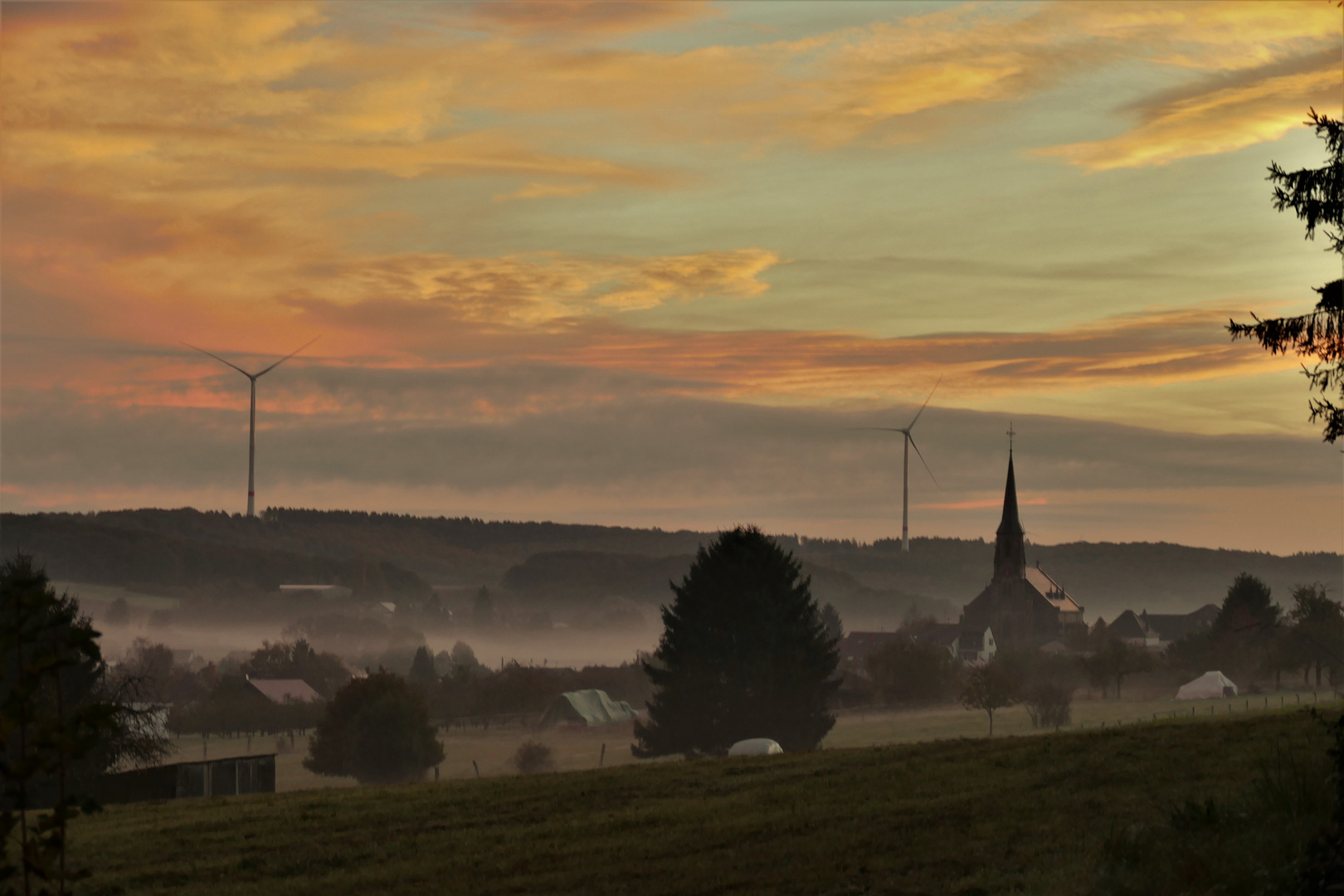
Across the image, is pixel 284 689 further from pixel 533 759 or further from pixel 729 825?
pixel 729 825

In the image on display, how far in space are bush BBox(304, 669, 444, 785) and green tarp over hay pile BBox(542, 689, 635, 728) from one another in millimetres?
43133

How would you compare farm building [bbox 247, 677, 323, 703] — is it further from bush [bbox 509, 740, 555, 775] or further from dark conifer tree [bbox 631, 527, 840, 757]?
dark conifer tree [bbox 631, 527, 840, 757]

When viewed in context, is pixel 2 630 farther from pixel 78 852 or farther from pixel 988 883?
pixel 78 852

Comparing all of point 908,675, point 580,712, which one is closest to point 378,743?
point 580,712

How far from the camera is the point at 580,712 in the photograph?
5074 inches

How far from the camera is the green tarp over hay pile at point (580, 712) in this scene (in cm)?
12788

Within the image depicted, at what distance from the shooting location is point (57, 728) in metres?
7.32

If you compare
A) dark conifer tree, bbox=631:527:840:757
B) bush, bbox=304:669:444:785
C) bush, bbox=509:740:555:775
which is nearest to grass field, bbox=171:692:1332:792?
bush, bbox=509:740:555:775

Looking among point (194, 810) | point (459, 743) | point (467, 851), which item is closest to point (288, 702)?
point (459, 743)

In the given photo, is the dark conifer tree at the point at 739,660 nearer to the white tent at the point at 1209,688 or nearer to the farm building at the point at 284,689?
the white tent at the point at 1209,688

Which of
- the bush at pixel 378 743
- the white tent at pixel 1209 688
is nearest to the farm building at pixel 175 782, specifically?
the bush at pixel 378 743

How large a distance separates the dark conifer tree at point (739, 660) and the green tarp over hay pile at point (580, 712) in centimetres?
5484

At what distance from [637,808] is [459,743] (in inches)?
3554

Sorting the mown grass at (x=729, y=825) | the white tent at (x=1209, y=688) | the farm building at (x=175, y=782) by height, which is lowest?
the white tent at (x=1209, y=688)
